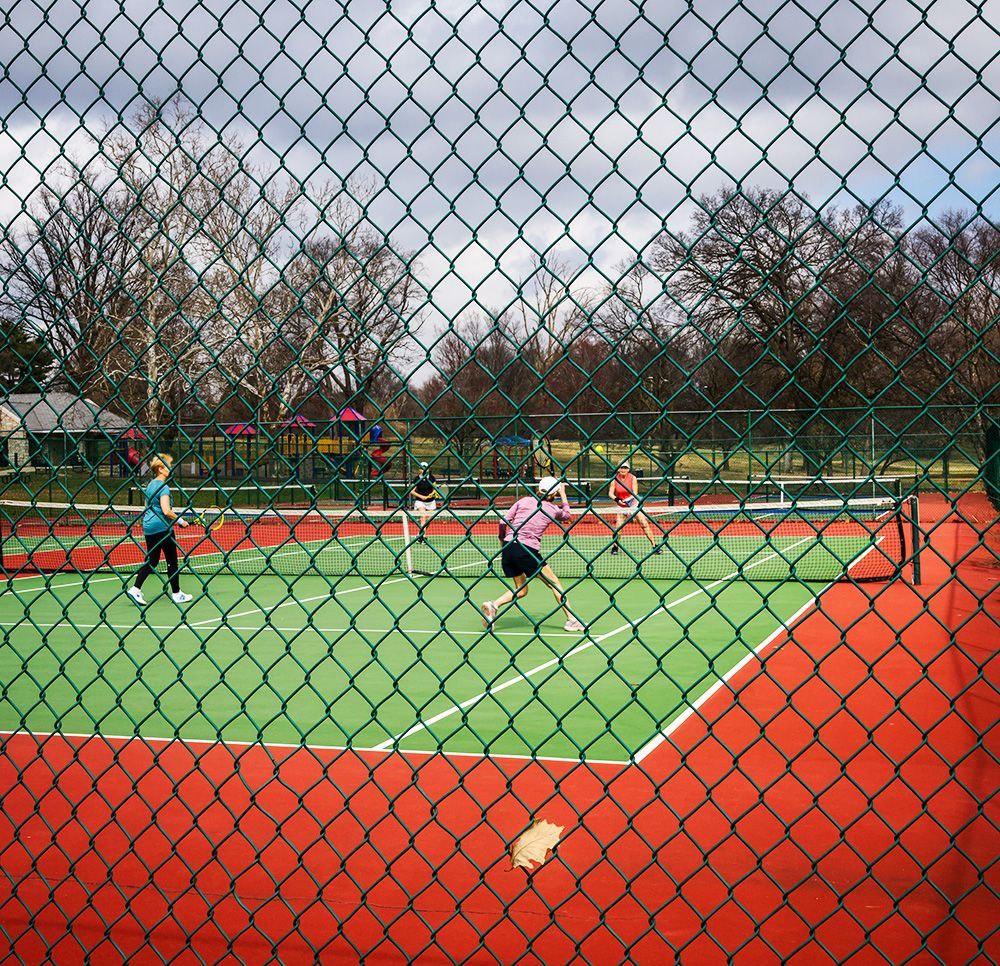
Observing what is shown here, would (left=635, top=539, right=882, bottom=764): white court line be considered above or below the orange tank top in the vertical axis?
below

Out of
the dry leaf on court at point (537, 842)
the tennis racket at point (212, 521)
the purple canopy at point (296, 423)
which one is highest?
the purple canopy at point (296, 423)

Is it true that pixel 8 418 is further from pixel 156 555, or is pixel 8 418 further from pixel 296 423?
pixel 296 423

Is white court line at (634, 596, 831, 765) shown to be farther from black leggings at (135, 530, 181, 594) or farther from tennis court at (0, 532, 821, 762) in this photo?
black leggings at (135, 530, 181, 594)

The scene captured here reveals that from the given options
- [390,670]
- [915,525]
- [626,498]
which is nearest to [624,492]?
[626,498]

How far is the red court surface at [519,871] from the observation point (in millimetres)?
3537

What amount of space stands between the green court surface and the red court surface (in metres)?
0.41

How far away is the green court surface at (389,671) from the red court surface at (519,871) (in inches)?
16.2

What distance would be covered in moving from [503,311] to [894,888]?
3.62 meters

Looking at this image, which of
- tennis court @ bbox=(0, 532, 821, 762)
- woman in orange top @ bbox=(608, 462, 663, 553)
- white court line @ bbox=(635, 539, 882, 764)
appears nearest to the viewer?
woman in orange top @ bbox=(608, 462, 663, 553)

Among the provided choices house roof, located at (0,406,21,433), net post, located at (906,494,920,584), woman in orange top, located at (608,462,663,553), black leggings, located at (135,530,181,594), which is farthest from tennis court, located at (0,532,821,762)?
house roof, located at (0,406,21,433)

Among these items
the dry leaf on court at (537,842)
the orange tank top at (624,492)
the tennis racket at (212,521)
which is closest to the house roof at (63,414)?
the tennis racket at (212,521)

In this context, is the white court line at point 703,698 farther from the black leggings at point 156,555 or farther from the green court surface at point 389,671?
the black leggings at point 156,555

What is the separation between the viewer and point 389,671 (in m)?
4.46

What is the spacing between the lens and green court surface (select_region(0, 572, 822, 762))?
6.74 metres
